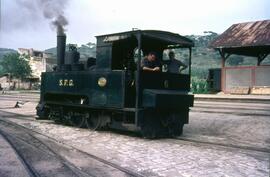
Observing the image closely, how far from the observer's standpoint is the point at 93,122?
37.7ft

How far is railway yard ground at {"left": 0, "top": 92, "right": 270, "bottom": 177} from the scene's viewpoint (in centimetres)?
628

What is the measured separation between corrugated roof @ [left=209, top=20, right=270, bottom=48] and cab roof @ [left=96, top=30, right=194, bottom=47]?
42.4 feet

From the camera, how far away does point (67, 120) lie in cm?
1261

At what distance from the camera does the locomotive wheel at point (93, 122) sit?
1121cm

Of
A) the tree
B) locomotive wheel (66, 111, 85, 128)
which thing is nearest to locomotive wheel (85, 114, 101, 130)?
locomotive wheel (66, 111, 85, 128)

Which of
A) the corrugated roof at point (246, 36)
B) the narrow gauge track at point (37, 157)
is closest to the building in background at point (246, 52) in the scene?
the corrugated roof at point (246, 36)

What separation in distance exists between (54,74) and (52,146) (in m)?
4.86

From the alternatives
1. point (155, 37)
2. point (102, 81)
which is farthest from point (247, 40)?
point (102, 81)

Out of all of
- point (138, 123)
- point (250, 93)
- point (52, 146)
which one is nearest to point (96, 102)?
point (138, 123)

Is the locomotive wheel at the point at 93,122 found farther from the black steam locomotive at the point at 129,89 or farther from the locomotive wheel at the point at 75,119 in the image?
the locomotive wheel at the point at 75,119

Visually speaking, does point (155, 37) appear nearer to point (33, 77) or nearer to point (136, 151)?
point (136, 151)

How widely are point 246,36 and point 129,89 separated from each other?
1666 centimetres

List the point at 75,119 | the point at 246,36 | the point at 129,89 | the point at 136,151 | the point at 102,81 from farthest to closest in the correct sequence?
the point at 246,36 → the point at 75,119 → the point at 102,81 → the point at 129,89 → the point at 136,151

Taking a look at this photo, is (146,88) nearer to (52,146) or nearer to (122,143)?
(122,143)
